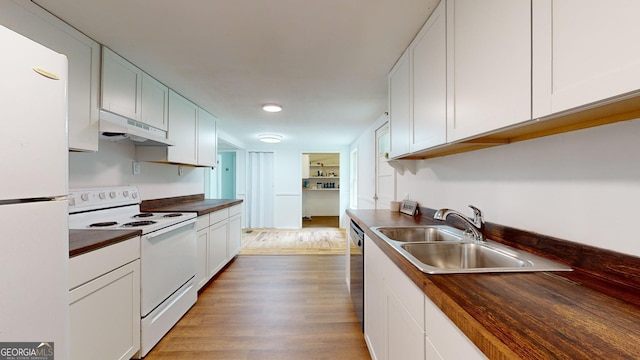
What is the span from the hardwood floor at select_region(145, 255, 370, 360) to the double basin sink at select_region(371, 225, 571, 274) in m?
0.94

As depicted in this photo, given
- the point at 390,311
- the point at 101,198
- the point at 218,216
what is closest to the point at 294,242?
the point at 218,216

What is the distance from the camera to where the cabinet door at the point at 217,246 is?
283 cm

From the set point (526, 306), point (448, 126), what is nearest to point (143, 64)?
point (448, 126)

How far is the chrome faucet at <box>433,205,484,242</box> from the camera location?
127 centimetres

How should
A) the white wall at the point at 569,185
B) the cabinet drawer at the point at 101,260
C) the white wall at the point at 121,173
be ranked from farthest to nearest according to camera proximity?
the white wall at the point at 121,173 < the cabinet drawer at the point at 101,260 < the white wall at the point at 569,185

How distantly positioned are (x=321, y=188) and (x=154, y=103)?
5674mm

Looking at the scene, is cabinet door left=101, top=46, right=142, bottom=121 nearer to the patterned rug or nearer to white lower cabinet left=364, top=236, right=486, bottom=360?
white lower cabinet left=364, top=236, right=486, bottom=360

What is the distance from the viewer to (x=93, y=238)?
1.38 m

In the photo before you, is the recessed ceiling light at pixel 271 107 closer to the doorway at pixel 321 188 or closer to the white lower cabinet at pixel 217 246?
the white lower cabinet at pixel 217 246

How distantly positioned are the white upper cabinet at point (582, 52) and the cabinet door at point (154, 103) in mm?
2666

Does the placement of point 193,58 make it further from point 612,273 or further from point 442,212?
point 612,273

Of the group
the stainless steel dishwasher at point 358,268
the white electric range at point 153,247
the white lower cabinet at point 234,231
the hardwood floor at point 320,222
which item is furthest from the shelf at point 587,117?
the hardwood floor at point 320,222

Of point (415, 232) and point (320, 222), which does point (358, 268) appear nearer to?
point (415, 232)

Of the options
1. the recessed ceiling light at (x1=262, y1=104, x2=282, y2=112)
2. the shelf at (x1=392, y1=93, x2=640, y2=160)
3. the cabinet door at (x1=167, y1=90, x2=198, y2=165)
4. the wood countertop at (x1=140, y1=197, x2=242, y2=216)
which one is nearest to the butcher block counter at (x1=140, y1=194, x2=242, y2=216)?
the wood countertop at (x1=140, y1=197, x2=242, y2=216)
